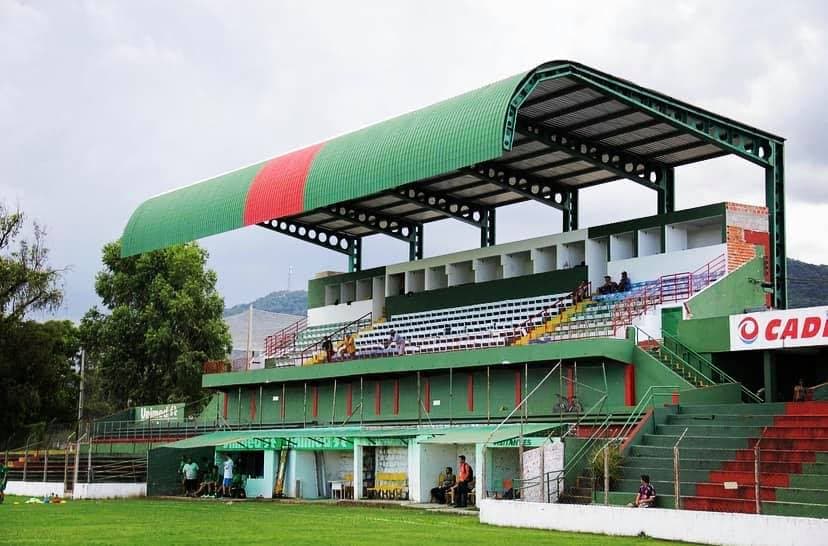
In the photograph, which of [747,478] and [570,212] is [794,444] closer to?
[747,478]

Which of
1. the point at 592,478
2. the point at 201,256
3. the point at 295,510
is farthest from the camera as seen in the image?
the point at 201,256

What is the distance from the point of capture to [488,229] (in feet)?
189

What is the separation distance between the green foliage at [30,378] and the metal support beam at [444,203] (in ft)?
102

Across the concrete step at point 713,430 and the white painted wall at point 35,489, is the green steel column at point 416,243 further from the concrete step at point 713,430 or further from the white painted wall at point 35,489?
the concrete step at point 713,430

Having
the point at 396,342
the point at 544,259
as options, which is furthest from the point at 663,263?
the point at 396,342

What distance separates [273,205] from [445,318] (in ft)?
29.3

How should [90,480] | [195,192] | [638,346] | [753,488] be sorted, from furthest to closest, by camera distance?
[195,192], [90,480], [638,346], [753,488]

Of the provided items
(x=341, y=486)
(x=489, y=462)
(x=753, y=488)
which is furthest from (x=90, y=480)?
(x=753, y=488)

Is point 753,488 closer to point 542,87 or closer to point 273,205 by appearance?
point 542,87

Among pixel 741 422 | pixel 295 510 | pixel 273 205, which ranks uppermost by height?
pixel 273 205

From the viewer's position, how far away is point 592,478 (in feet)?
95.0

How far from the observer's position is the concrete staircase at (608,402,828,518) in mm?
25969

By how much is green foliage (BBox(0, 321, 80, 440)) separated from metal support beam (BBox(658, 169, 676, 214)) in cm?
4258

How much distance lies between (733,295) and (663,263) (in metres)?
3.78
